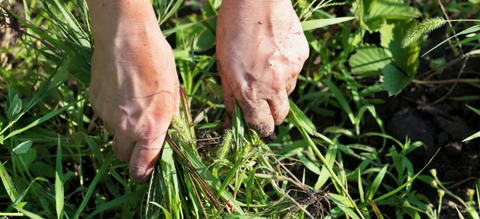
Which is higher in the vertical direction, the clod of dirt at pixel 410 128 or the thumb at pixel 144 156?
the thumb at pixel 144 156

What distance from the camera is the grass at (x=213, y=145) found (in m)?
1.48

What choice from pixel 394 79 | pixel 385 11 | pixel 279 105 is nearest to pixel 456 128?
pixel 394 79

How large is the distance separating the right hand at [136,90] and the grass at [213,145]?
4.0 inches

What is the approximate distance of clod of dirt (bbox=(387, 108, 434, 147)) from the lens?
1.99 meters

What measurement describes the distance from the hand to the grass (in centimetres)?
9

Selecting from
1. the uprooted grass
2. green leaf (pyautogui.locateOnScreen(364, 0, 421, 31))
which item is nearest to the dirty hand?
the uprooted grass

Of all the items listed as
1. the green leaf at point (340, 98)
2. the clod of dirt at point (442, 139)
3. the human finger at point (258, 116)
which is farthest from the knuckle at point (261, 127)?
the clod of dirt at point (442, 139)

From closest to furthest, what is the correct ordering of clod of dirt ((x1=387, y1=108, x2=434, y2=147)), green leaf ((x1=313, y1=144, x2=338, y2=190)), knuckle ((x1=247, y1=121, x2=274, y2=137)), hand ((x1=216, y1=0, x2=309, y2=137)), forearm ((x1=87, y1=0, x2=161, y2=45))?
forearm ((x1=87, y1=0, x2=161, y2=45)), hand ((x1=216, y1=0, x2=309, y2=137)), knuckle ((x1=247, y1=121, x2=274, y2=137)), green leaf ((x1=313, y1=144, x2=338, y2=190)), clod of dirt ((x1=387, y1=108, x2=434, y2=147))

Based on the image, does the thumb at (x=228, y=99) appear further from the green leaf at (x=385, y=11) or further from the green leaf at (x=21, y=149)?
the green leaf at (x=385, y=11)

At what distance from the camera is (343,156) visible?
2.01m

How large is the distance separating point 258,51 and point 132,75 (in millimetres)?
317

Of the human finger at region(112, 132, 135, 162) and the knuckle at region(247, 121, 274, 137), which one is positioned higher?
the human finger at region(112, 132, 135, 162)

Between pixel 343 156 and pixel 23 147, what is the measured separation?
1.09 metres

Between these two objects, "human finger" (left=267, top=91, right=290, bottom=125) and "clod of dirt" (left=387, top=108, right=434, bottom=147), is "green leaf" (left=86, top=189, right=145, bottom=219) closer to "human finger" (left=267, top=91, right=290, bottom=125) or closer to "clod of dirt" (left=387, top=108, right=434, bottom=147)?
"human finger" (left=267, top=91, right=290, bottom=125)
